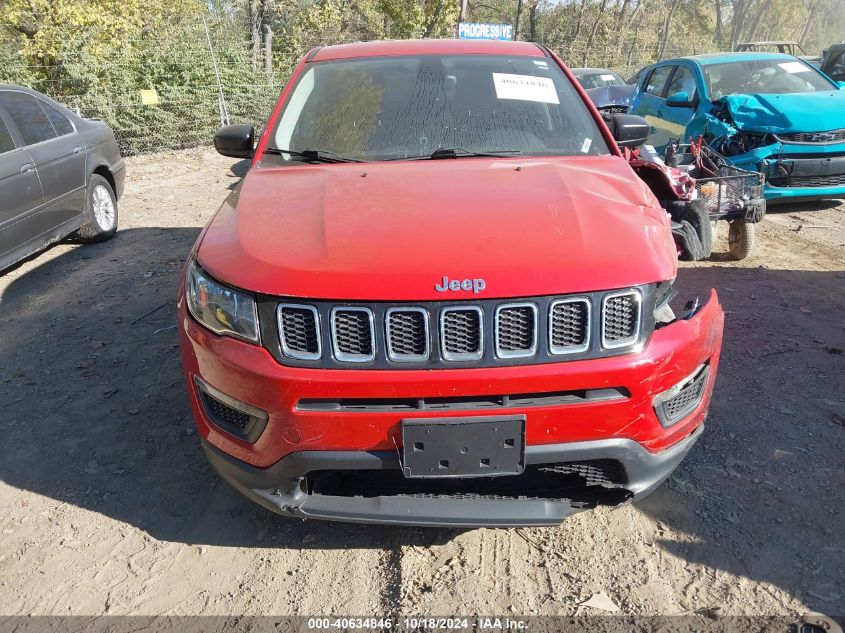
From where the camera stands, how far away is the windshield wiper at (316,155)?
10.3ft

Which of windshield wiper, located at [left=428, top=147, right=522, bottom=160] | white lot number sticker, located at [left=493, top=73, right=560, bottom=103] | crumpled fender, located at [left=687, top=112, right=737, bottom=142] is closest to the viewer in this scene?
windshield wiper, located at [left=428, top=147, right=522, bottom=160]

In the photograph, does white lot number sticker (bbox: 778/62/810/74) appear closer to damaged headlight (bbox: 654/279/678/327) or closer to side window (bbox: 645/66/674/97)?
side window (bbox: 645/66/674/97)

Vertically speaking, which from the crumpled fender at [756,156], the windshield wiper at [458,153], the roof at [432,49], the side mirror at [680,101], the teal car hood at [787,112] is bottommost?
the crumpled fender at [756,156]

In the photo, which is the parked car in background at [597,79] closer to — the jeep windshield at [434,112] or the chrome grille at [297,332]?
the jeep windshield at [434,112]

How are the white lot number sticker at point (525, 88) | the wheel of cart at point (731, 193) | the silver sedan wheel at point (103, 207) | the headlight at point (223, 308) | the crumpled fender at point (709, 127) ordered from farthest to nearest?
the crumpled fender at point (709, 127) → the silver sedan wheel at point (103, 207) → the wheel of cart at point (731, 193) → the white lot number sticker at point (525, 88) → the headlight at point (223, 308)

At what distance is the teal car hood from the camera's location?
6.84 meters

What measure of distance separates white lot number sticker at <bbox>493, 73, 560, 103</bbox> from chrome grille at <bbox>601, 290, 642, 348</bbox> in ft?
5.43

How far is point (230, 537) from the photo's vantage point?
2.73m

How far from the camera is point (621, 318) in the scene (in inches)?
84.1

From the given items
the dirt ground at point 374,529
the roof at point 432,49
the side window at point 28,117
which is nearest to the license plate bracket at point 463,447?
the dirt ground at point 374,529

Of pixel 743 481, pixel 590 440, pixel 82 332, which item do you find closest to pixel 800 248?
pixel 743 481

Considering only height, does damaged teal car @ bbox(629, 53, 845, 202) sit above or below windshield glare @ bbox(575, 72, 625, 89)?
above

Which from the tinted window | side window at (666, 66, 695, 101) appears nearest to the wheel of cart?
side window at (666, 66, 695, 101)

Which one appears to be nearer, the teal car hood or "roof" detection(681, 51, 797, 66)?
the teal car hood
